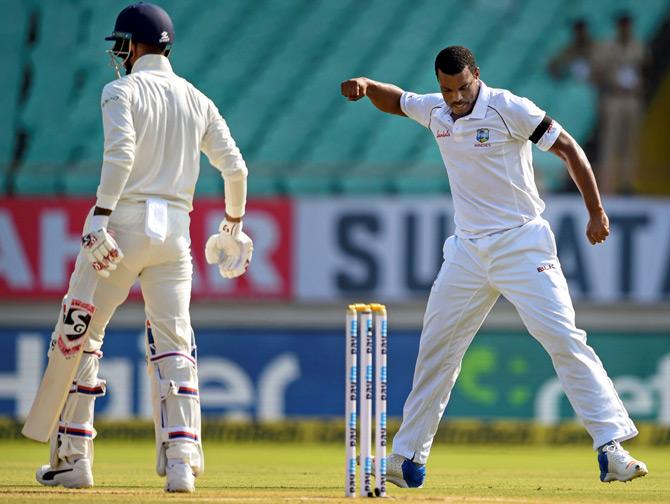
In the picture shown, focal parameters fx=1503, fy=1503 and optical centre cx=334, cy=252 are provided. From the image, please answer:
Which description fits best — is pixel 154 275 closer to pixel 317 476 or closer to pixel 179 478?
pixel 179 478

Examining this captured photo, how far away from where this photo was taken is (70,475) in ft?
19.9

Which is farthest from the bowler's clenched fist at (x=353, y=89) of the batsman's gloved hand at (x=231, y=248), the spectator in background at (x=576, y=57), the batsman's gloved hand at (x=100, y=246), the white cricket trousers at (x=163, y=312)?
the spectator in background at (x=576, y=57)

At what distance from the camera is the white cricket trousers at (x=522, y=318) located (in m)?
6.05

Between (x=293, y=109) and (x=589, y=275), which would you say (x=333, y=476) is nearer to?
(x=589, y=275)

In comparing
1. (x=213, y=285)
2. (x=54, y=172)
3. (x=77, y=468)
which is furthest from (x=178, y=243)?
(x=54, y=172)

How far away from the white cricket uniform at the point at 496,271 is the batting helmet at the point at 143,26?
1.13 meters

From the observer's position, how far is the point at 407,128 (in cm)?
1341

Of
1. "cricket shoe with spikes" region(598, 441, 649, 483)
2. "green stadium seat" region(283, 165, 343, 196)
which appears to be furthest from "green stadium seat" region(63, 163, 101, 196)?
"cricket shoe with spikes" region(598, 441, 649, 483)

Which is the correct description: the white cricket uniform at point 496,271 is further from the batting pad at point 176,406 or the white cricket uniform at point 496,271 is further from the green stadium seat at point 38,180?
the green stadium seat at point 38,180

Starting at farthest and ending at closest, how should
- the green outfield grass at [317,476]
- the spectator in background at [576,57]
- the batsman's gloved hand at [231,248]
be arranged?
1. the spectator in background at [576,57]
2. the batsman's gloved hand at [231,248]
3. the green outfield grass at [317,476]

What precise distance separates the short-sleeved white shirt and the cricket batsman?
3.08ft

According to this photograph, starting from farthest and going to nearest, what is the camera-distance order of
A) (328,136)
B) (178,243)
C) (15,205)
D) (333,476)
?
(328,136), (15,205), (333,476), (178,243)

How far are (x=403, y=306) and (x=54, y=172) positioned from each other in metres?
2.97

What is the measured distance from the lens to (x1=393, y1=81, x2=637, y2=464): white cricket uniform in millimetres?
6066
